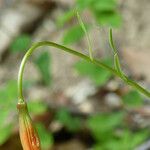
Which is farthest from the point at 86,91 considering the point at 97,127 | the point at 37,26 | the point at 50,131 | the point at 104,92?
the point at 37,26

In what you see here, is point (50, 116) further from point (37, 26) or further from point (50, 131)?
point (37, 26)

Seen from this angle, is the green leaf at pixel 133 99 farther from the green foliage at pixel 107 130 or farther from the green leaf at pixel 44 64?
the green leaf at pixel 44 64

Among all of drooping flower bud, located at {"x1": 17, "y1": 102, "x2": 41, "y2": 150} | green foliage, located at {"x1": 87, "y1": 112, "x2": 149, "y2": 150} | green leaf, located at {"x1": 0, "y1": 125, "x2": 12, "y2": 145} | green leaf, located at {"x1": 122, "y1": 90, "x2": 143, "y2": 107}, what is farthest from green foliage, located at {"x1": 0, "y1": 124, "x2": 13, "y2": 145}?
drooping flower bud, located at {"x1": 17, "y1": 102, "x2": 41, "y2": 150}

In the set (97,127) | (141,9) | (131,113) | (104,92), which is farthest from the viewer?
(141,9)

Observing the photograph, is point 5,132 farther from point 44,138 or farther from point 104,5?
point 104,5

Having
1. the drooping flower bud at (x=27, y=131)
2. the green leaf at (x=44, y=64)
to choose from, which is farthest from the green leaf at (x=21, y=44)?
the drooping flower bud at (x=27, y=131)

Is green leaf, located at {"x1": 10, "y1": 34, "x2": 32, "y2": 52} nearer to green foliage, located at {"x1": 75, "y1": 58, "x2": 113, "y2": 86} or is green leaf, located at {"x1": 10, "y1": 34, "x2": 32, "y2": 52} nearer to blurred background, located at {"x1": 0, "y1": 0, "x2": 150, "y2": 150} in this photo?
blurred background, located at {"x1": 0, "y1": 0, "x2": 150, "y2": 150}
